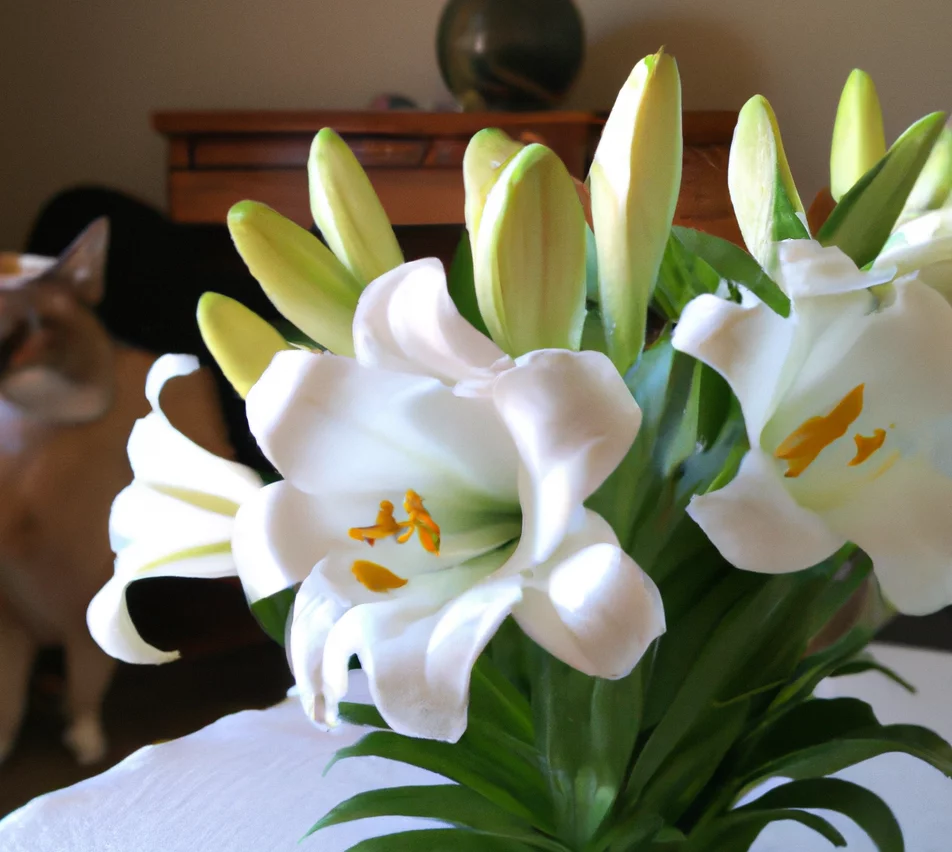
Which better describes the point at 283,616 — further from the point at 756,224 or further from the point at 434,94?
the point at 434,94

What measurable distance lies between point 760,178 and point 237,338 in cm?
20

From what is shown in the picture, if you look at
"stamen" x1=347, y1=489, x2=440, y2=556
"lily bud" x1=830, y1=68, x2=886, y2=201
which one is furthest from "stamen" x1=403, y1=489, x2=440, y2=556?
"lily bud" x1=830, y1=68, x2=886, y2=201

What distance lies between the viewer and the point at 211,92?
184cm

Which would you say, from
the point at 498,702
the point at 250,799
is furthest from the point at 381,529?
the point at 250,799

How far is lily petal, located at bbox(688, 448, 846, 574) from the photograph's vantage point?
0.26m

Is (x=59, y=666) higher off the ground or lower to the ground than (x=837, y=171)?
lower

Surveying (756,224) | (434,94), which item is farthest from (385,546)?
(434,94)

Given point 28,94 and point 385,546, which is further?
point 28,94

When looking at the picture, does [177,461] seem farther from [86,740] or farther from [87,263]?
[86,740]

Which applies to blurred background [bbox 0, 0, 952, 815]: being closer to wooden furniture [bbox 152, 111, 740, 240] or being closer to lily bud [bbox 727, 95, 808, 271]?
wooden furniture [bbox 152, 111, 740, 240]

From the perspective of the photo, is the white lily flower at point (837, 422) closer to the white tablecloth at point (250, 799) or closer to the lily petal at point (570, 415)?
the lily petal at point (570, 415)

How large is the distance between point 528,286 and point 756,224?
0.11 metres

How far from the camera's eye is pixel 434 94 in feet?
5.84

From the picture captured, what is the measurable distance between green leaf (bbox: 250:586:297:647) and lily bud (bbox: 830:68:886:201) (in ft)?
0.92
